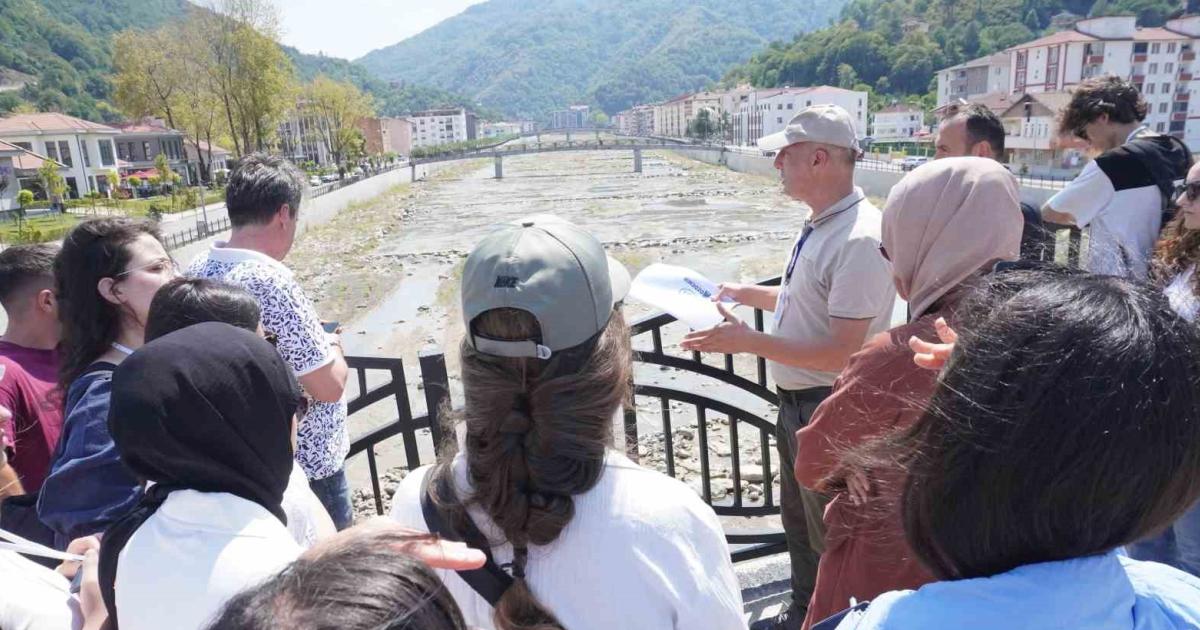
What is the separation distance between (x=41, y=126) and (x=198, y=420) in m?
59.5

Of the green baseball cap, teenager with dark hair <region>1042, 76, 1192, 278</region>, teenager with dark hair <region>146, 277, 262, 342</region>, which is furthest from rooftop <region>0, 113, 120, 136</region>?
the green baseball cap

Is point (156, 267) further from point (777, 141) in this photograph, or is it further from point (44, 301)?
point (777, 141)

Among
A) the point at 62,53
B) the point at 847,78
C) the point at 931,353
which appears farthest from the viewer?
the point at 62,53

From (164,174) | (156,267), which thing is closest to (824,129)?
(156,267)

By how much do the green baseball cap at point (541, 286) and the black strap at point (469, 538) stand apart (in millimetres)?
281

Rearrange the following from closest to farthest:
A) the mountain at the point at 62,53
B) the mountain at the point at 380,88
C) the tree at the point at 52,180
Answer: the tree at the point at 52,180
the mountain at the point at 62,53
the mountain at the point at 380,88

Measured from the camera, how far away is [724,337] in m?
2.47

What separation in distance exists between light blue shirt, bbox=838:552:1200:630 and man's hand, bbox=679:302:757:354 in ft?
5.03

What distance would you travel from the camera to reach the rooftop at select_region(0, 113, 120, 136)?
4634 cm

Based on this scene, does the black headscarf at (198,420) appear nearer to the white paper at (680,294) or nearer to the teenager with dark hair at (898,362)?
the teenager with dark hair at (898,362)

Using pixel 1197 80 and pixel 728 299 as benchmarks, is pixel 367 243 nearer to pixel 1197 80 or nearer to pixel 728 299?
pixel 728 299

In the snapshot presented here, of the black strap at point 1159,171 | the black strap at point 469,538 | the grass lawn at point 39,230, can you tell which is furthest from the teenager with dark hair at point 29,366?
the grass lawn at point 39,230

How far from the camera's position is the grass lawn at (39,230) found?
65.5ft

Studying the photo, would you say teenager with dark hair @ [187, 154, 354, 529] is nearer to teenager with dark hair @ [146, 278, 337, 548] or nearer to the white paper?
teenager with dark hair @ [146, 278, 337, 548]
